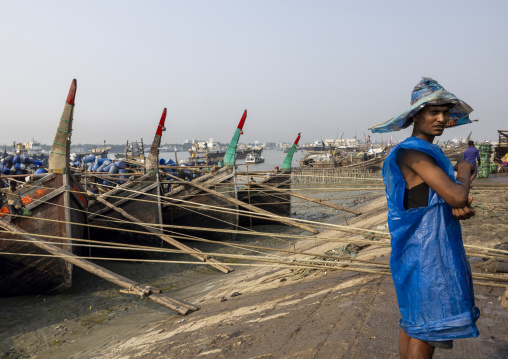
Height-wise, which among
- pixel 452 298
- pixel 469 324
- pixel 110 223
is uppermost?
pixel 452 298

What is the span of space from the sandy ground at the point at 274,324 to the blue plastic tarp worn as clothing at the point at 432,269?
1.02 meters

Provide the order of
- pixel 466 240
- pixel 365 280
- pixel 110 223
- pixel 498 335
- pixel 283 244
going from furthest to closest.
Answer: pixel 283 244, pixel 110 223, pixel 466 240, pixel 365 280, pixel 498 335

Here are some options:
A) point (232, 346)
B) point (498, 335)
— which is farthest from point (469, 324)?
point (232, 346)

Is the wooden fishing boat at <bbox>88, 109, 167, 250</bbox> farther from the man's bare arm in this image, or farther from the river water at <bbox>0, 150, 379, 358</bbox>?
the man's bare arm

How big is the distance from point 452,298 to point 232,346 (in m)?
2.17

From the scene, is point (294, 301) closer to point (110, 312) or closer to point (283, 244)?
point (110, 312)

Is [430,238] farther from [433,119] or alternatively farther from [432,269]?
[433,119]

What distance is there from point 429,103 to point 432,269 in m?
0.75

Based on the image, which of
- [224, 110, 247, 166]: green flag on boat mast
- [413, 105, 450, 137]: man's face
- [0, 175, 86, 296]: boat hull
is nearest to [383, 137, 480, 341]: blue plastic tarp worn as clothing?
[413, 105, 450, 137]: man's face

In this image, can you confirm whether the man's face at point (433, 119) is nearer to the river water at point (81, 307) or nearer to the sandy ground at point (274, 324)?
the sandy ground at point (274, 324)

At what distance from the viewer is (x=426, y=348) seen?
1.65m

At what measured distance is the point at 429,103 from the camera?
1711 millimetres

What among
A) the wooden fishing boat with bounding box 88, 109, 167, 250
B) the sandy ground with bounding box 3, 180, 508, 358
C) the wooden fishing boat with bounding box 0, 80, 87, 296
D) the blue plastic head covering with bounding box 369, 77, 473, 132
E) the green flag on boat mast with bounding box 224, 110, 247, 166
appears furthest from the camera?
the green flag on boat mast with bounding box 224, 110, 247, 166

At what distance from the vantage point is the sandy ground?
274 cm
